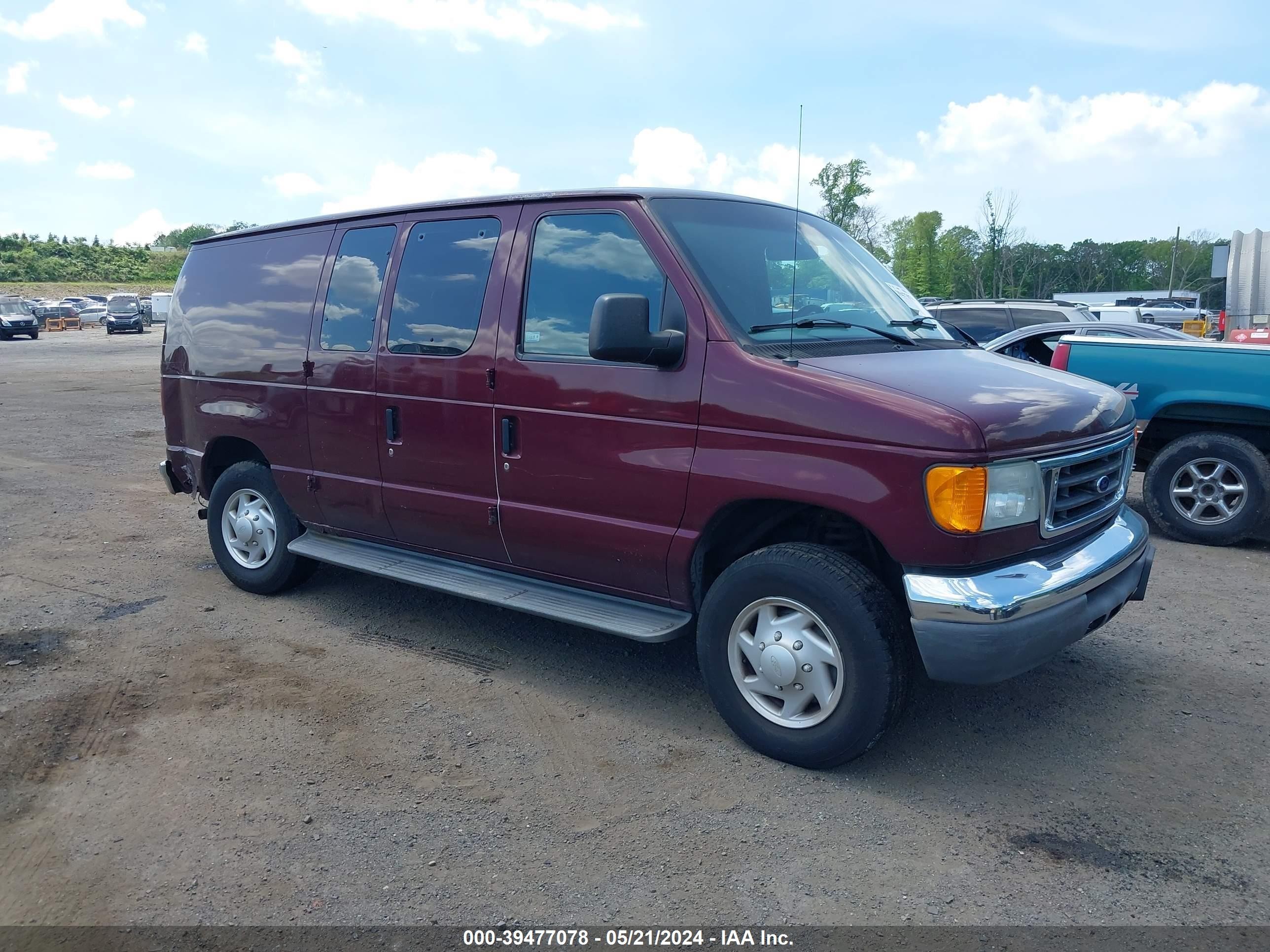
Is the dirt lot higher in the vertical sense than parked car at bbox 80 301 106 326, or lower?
lower

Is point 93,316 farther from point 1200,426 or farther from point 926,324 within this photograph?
point 926,324

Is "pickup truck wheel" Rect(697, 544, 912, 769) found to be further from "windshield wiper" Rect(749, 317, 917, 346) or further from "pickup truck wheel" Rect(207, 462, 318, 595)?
"pickup truck wheel" Rect(207, 462, 318, 595)

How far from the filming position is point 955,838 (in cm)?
326

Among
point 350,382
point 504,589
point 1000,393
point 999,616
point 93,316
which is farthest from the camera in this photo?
point 93,316

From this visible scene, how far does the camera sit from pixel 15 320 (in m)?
41.8

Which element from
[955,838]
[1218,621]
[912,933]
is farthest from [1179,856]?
[1218,621]

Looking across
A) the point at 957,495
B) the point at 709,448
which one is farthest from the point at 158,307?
the point at 957,495

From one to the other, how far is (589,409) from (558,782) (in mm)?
1507

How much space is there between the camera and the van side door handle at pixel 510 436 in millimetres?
4387

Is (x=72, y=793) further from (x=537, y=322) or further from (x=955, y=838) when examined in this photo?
(x=955, y=838)

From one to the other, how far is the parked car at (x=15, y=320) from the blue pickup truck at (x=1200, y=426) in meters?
46.0

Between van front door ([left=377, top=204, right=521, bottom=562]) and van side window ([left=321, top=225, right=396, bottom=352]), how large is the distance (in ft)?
0.46

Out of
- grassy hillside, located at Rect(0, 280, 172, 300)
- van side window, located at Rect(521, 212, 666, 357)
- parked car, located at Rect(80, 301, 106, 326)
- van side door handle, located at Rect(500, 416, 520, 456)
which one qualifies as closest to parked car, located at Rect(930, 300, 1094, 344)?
van side window, located at Rect(521, 212, 666, 357)

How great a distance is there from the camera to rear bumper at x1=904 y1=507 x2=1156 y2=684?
3273 millimetres
